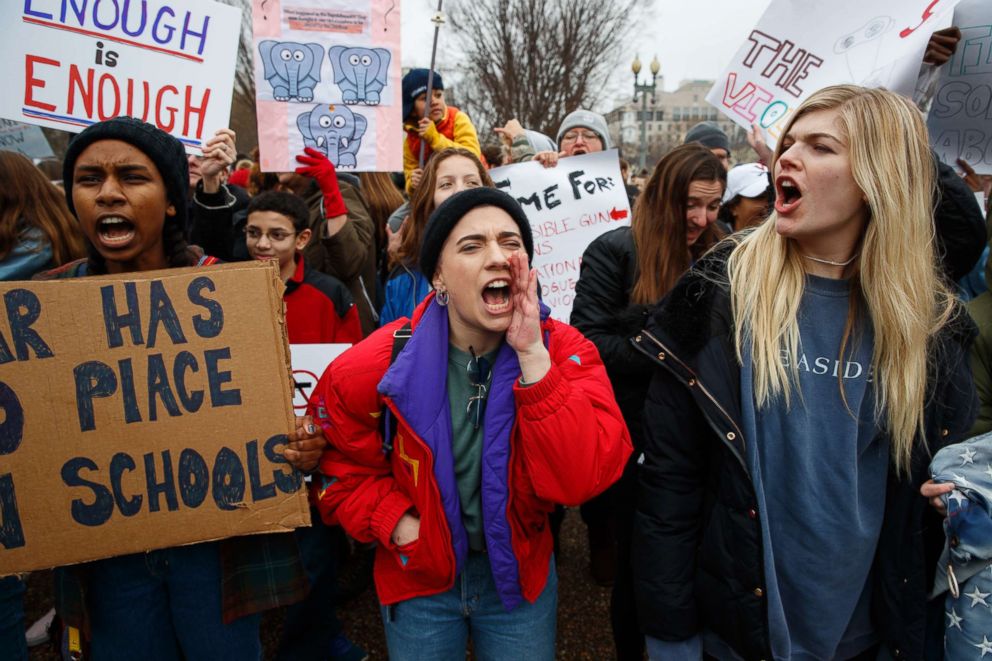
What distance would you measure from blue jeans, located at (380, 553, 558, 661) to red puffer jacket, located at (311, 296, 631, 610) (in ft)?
0.25

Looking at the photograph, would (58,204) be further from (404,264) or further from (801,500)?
(801,500)

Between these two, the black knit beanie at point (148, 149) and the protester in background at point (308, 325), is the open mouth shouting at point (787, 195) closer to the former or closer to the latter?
the black knit beanie at point (148, 149)

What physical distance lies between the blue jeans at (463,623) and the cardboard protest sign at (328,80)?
238cm

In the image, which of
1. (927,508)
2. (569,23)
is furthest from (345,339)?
(569,23)

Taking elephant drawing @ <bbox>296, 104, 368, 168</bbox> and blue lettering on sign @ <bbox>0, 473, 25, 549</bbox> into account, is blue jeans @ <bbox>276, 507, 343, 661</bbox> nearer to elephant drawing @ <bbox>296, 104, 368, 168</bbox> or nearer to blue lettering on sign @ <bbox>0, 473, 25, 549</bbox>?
blue lettering on sign @ <bbox>0, 473, 25, 549</bbox>

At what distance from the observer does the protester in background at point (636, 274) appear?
8.09 feet

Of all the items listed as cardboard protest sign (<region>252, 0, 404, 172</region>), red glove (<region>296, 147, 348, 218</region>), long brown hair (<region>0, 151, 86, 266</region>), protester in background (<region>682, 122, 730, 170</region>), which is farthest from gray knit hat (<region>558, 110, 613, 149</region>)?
long brown hair (<region>0, 151, 86, 266</region>)

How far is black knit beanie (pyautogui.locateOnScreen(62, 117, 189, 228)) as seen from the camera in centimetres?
169

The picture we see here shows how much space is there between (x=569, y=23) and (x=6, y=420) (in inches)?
722

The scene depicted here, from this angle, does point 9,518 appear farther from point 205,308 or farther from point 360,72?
point 360,72

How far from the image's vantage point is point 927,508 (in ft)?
5.18

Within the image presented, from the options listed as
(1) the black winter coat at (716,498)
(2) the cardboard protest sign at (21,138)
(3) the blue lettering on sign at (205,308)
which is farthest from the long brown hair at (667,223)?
(2) the cardboard protest sign at (21,138)

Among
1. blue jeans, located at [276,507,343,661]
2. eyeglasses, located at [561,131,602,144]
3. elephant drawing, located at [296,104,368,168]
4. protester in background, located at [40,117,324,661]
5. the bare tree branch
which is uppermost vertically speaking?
the bare tree branch

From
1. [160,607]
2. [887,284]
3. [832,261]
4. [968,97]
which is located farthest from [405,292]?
[968,97]
